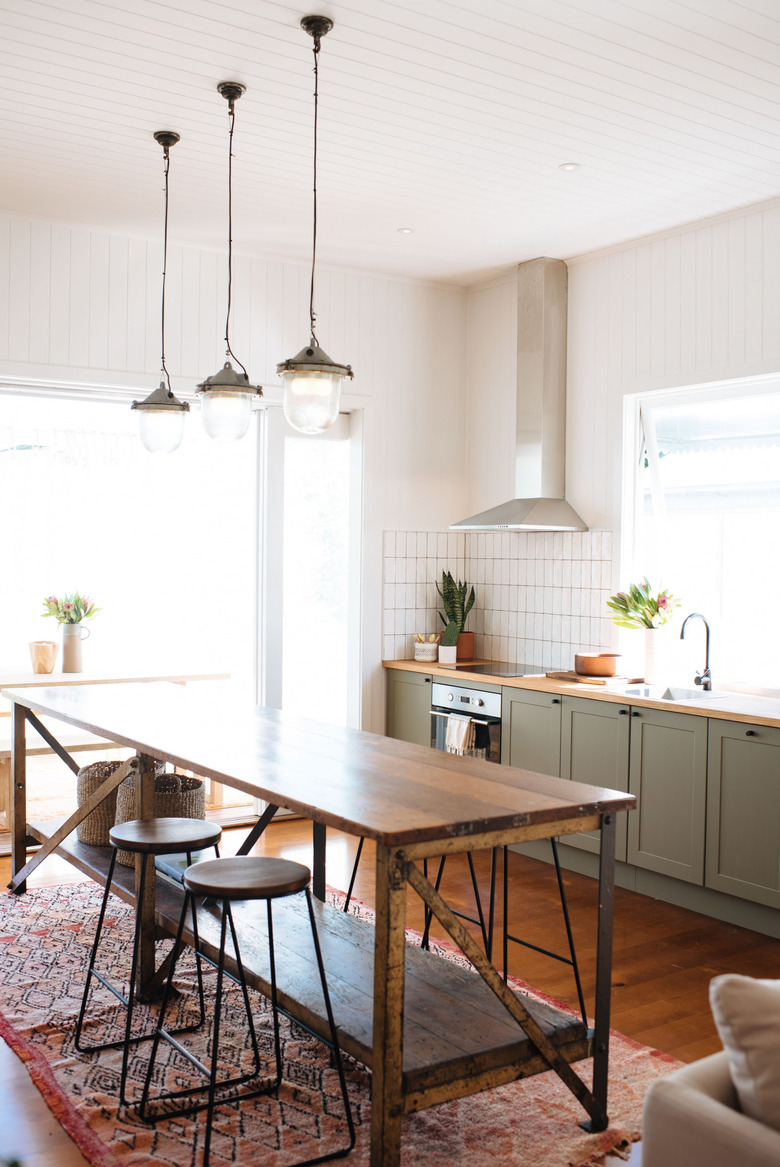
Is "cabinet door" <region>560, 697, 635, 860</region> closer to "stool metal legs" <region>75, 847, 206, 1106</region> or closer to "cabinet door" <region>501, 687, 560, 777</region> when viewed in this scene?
"cabinet door" <region>501, 687, 560, 777</region>

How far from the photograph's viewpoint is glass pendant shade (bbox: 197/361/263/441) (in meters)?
3.43

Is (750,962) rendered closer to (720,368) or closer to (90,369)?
(720,368)

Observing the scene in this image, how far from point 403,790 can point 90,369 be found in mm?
3416

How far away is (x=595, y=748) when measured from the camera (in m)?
4.79

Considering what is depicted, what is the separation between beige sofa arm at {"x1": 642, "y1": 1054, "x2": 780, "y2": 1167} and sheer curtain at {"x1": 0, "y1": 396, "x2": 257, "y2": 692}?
511cm

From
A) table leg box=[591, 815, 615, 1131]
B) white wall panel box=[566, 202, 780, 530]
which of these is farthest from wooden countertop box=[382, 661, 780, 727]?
table leg box=[591, 815, 615, 1131]

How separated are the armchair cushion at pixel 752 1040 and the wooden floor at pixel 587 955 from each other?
1.21 metres

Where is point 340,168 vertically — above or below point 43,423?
above

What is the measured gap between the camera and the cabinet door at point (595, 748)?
15.3 feet

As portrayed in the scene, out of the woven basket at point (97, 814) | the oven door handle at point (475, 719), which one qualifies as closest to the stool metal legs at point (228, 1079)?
the woven basket at point (97, 814)

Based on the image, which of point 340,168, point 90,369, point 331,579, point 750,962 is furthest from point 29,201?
point 750,962

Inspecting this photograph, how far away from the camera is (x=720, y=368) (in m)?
4.81

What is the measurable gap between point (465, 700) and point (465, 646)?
2.34ft

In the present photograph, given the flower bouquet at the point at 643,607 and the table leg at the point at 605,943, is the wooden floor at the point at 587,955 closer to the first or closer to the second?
the table leg at the point at 605,943
